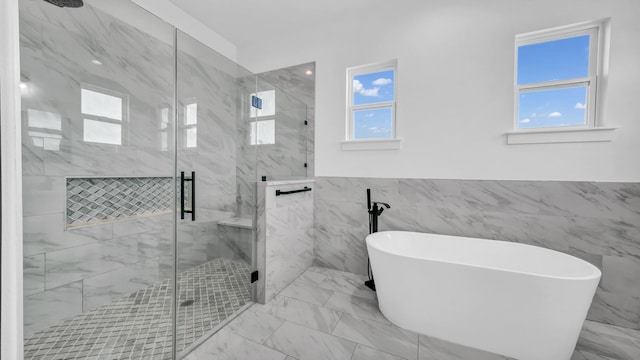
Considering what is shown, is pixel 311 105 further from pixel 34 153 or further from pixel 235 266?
pixel 34 153

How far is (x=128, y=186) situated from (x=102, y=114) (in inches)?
20.7

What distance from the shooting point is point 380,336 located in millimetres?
1578

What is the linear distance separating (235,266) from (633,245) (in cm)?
295

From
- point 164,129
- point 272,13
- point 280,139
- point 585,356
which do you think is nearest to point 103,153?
point 164,129

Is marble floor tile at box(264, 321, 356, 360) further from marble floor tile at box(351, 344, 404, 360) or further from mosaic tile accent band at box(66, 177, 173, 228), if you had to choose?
mosaic tile accent band at box(66, 177, 173, 228)

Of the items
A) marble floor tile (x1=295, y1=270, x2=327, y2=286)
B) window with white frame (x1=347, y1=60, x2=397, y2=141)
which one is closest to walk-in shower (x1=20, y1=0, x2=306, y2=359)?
marble floor tile (x1=295, y1=270, x2=327, y2=286)

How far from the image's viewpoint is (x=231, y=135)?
1892 millimetres

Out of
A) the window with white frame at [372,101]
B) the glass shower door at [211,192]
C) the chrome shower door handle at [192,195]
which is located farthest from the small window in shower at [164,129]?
the window with white frame at [372,101]

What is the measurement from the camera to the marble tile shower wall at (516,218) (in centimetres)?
171

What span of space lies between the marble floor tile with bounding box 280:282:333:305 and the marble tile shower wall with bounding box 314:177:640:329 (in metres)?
0.49

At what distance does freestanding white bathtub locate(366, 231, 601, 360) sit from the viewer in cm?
128

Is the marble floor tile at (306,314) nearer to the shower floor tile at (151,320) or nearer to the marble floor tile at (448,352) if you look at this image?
the shower floor tile at (151,320)

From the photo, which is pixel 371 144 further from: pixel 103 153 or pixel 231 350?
pixel 103 153

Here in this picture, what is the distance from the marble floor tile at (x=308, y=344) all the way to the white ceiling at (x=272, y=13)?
293 centimetres
